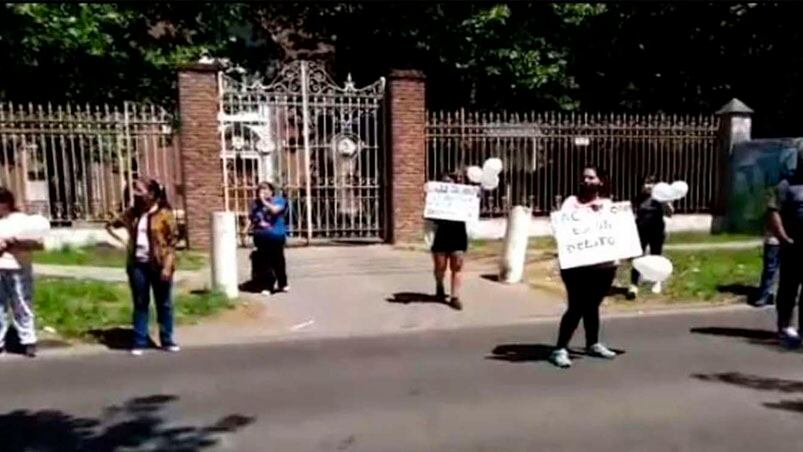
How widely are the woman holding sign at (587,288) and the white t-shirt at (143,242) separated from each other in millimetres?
3837

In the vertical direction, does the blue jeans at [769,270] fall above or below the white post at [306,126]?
below

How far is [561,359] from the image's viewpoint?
258 inches

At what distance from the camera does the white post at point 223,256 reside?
9406 millimetres

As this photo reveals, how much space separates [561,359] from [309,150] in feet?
26.7

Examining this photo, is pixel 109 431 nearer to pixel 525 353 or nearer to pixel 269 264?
pixel 525 353

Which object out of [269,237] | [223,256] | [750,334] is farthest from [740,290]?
[223,256]

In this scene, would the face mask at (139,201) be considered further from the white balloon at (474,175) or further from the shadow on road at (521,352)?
the white balloon at (474,175)

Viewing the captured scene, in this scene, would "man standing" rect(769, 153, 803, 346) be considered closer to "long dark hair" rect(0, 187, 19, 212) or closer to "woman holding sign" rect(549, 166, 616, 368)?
"woman holding sign" rect(549, 166, 616, 368)

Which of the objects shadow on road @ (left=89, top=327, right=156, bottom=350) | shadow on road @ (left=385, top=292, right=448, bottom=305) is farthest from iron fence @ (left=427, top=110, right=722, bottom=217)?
shadow on road @ (left=89, top=327, right=156, bottom=350)

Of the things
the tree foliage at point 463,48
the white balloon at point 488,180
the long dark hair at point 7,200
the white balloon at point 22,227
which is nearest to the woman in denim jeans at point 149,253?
the white balloon at point 22,227

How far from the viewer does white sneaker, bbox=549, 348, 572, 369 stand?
6523mm

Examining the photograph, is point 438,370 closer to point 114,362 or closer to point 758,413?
point 758,413

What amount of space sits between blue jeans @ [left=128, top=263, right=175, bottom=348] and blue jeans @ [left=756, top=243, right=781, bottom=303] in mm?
6801

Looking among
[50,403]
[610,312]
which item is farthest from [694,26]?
[50,403]
